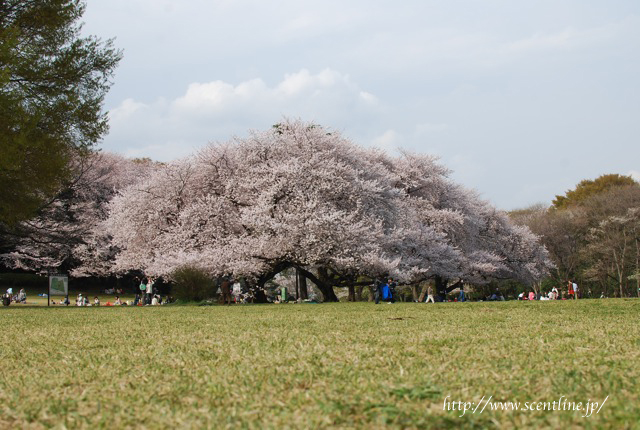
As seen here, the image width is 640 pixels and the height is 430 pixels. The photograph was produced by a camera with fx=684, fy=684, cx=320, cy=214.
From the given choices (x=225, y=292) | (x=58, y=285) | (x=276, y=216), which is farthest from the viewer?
(x=276, y=216)

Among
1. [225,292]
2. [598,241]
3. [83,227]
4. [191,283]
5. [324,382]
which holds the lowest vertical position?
[324,382]

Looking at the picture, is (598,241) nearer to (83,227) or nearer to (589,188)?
(589,188)

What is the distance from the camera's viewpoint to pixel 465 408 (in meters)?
3.77

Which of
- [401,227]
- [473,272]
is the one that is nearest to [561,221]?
[473,272]

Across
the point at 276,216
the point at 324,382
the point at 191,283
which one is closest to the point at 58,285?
the point at 191,283

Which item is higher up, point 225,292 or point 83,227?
point 83,227

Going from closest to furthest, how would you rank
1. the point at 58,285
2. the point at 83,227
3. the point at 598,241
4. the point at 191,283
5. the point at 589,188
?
1. the point at 58,285
2. the point at 191,283
3. the point at 83,227
4. the point at 598,241
5. the point at 589,188

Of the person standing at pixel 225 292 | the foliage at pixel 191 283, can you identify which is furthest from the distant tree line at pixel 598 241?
the foliage at pixel 191 283

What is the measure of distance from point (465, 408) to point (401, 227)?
39.5m

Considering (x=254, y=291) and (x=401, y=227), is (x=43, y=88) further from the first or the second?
(x=401, y=227)

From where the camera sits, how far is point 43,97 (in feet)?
93.7

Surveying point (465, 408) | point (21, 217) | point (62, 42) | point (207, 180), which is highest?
point (62, 42)

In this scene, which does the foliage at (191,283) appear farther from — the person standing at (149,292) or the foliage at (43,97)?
the foliage at (43,97)

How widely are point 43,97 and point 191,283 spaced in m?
12.1
